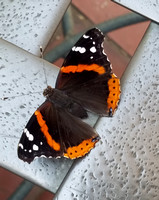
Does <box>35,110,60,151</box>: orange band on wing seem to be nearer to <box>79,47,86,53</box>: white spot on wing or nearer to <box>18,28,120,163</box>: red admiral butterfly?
<box>18,28,120,163</box>: red admiral butterfly

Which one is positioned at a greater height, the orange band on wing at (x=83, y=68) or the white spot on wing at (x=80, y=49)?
the white spot on wing at (x=80, y=49)

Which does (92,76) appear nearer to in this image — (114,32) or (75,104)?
(75,104)

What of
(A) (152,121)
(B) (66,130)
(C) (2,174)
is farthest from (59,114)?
(C) (2,174)

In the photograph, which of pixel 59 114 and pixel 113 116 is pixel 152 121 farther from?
pixel 59 114

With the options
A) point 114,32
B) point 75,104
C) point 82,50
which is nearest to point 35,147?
point 75,104

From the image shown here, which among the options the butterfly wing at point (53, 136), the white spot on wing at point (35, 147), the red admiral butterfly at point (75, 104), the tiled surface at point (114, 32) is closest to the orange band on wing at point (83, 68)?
the red admiral butterfly at point (75, 104)

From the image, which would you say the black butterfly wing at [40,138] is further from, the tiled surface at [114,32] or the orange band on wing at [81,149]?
the tiled surface at [114,32]
